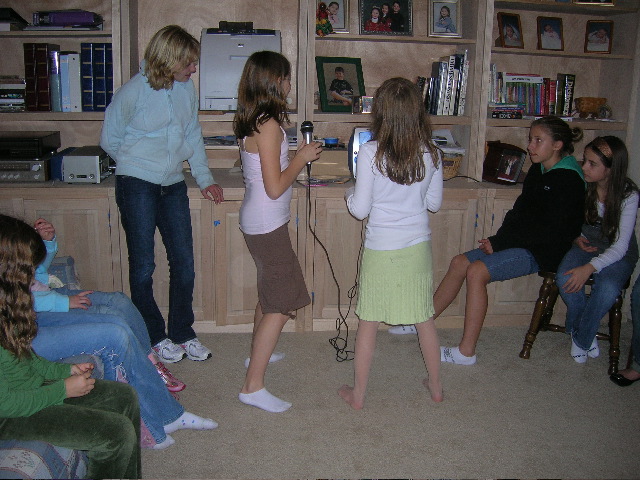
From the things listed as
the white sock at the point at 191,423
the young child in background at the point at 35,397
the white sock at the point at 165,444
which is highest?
the young child in background at the point at 35,397

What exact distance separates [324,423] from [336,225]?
1.06 meters

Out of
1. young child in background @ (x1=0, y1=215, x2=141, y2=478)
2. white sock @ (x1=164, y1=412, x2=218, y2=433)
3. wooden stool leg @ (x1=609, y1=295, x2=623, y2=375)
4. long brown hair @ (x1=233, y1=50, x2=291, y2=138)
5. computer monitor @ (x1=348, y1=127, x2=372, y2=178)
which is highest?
long brown hair @ (x1=233, y1=50, x2=291, y2=138)

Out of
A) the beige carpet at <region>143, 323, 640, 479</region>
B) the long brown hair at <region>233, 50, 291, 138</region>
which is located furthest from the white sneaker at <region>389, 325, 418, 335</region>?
the long brown hair at <region>233, 50, 291, 138</region>

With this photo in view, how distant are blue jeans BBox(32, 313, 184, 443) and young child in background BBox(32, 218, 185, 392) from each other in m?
0.01

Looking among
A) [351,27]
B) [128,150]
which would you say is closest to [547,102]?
[351,27]

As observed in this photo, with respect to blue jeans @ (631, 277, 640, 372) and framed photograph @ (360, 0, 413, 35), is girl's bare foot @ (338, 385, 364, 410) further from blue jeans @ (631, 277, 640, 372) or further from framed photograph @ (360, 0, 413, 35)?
framed photograph @ (360, 0, 413, 35)

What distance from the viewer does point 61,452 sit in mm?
1646

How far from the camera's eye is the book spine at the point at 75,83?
3123mm

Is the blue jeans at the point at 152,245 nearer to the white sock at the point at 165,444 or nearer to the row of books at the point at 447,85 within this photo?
the white sock at the point at 165,444

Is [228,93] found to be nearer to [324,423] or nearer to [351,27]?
[351,27]

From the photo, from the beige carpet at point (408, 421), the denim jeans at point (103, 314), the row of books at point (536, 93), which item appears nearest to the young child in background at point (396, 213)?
the beige carpet at point (408, 421)

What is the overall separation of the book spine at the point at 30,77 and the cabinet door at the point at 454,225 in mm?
2041

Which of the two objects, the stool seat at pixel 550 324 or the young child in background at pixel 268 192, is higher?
the young child in background at pixel 268 192

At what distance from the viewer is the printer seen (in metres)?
3.21
